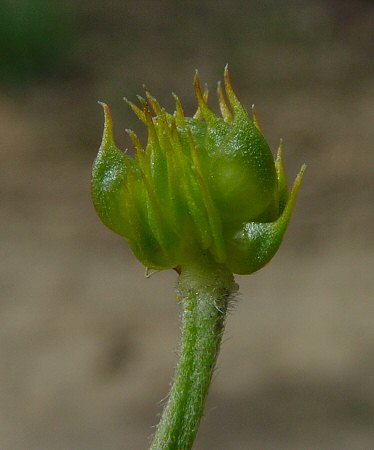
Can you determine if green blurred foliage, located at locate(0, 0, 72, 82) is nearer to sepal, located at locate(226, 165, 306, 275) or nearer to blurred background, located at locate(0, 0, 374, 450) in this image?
blurred background, located at locate(0, 0, 374, 450)

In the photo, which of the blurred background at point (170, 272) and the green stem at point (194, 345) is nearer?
the green stem at point (194, 345)

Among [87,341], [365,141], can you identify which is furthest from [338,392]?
[365,141]

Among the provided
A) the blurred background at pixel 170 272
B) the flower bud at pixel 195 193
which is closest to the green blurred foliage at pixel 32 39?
the blurred background at pixel 170 272

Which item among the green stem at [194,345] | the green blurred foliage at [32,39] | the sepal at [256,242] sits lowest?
the green stem at [194,345]

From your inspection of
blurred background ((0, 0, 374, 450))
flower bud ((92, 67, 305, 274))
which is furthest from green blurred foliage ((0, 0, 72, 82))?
flower bud ((92, 67, 305, 274))

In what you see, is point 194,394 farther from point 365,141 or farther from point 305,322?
point 365,141

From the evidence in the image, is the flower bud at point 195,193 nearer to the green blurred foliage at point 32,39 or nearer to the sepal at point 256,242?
the sepal at point 256,242

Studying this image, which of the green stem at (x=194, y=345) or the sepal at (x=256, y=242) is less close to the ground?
the sepal at (x=256, y=242)

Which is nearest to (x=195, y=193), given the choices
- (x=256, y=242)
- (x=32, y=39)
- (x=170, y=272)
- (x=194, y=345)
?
(x=256, y=242)
